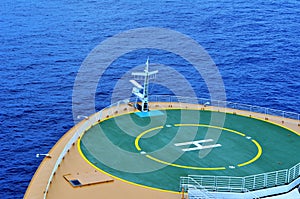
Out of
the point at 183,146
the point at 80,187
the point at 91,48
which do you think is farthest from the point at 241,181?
the point at 91,48

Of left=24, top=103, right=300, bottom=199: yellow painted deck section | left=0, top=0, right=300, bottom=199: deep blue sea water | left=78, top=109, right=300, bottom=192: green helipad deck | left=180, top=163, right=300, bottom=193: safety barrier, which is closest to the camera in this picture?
left=24, top=103, right=300, bottom=199: yellow painted deck section

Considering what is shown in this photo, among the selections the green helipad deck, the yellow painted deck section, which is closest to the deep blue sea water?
the yellow painted deck section

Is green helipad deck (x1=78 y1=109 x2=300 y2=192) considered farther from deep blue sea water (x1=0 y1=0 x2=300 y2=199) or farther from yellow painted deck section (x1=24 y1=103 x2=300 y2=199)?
deep blue sea water (x1=0 y1=0 x2=300 y2=199)

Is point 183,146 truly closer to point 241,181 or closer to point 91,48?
point 241,181

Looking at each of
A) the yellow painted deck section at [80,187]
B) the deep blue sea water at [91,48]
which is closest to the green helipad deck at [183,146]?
the yellow painted deck section at [80,187]

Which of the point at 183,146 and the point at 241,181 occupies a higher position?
the point at 183,146

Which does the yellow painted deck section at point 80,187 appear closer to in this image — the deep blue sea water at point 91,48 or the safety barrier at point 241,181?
the safety barrier at point 241,181

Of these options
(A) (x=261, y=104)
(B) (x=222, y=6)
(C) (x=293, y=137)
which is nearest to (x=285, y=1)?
(B) (x=222, y=6)
